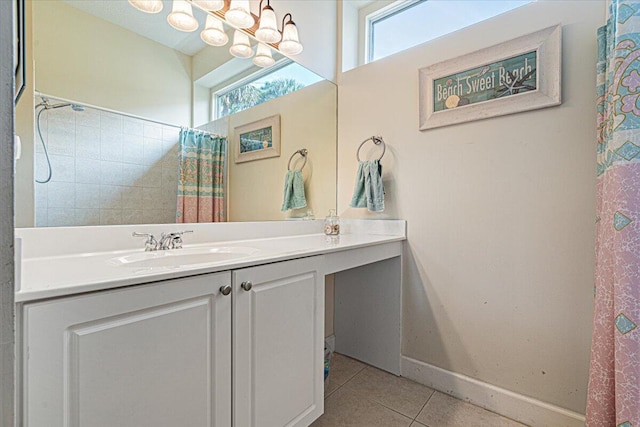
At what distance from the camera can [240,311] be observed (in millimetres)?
903

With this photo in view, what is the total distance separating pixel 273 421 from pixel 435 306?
103cm

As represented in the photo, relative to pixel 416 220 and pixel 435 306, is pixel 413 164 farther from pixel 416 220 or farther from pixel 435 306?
pixel 435 306

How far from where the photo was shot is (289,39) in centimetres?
171

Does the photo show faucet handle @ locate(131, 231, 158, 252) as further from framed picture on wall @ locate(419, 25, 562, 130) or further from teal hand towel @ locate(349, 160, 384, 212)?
framed picture on wall @ locate(419, 25, 562, 130)

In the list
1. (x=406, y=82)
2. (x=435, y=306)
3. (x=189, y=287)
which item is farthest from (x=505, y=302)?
(x=189, y=287)

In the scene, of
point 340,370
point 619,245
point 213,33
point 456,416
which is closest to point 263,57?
point 213,33

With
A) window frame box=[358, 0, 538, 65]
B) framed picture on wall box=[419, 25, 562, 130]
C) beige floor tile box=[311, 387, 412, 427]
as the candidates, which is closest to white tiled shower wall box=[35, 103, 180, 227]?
beige floor tile box=[311, 387, 412, 427]

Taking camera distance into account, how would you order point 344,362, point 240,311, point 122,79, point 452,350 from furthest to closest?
point 344,362
point 452,350
point 122,79
point 240,311

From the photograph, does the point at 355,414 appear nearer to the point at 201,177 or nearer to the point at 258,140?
the point at 201,177

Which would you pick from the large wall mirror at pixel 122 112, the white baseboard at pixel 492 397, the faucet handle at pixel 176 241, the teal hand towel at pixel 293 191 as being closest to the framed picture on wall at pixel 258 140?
the large wall mirror at pixel 122 112

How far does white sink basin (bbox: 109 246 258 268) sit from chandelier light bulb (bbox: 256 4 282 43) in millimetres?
1126

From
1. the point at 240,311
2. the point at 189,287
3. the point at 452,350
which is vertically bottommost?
the point at 452,350

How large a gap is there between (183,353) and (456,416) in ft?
4.37

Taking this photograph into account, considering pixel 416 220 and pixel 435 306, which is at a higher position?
pixel 416 220
